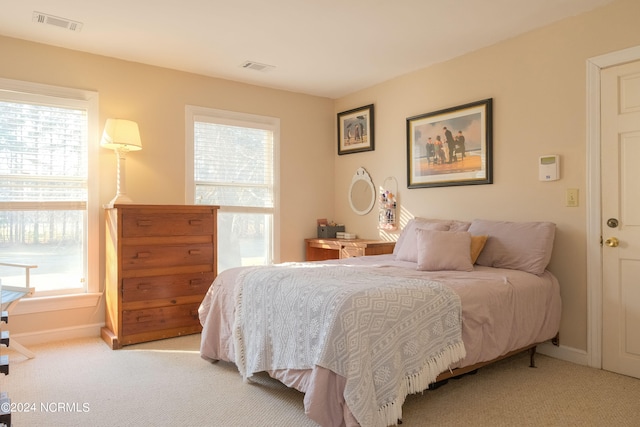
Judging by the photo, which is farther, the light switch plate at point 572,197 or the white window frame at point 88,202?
the white window frame at point 88,202

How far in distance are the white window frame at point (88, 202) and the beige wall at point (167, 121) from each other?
53 millimetres

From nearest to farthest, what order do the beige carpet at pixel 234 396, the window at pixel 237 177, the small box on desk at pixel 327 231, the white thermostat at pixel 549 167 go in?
the beige carpet at pixel 234 396, the white thermostat at pixel 549 167, the window at pixel 237 177, the small box on desk at pixel 327 231

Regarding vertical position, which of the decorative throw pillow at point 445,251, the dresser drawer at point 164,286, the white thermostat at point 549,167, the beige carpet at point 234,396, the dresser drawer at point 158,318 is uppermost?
the white thermostat at point 549,167

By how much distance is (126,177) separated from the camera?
3953mm

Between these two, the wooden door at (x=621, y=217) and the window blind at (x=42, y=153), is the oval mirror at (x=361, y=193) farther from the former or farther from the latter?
the window blind at (x=42, y=153)

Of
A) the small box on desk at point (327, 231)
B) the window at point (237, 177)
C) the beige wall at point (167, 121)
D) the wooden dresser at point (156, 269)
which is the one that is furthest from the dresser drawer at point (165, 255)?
the small box on desk at point (327, 231)

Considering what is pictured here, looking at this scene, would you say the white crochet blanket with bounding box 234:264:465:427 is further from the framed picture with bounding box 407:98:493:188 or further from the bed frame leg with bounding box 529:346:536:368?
the framed picture with bounding box 407:98:493:188

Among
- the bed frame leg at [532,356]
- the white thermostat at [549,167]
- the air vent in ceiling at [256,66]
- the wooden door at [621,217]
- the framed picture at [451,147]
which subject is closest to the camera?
the wooden door at [621,217]

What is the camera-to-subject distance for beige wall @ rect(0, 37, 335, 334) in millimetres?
3623

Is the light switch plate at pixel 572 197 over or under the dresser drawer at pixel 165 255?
over

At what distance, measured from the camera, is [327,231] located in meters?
5.04

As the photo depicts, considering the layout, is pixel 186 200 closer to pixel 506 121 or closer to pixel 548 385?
pixel 506 121

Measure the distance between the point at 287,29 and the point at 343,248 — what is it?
6.97 feet

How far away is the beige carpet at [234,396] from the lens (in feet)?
7.28
